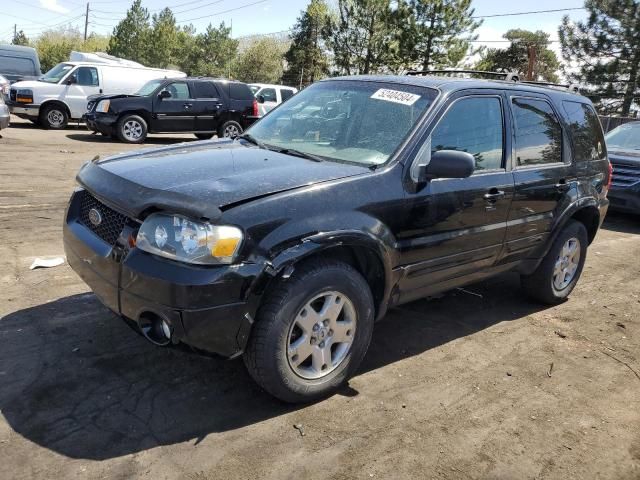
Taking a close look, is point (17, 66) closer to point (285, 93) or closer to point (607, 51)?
point (285, 93)

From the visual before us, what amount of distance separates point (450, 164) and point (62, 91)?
16134 millimetres

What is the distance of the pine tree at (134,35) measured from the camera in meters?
62.4

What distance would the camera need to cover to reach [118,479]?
2584mm

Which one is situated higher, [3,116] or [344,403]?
[3,116]

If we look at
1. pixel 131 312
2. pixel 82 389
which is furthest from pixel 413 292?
pixel 82 389

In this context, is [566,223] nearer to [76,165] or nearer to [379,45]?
[76,165]

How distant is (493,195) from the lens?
13.4 ft

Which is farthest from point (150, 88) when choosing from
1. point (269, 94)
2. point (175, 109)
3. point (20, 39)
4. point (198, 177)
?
point (20, 39)

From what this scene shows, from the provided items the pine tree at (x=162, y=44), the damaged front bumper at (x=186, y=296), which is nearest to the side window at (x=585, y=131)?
the damaged front bumper at (x=186, y=296)

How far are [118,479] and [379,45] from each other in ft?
127

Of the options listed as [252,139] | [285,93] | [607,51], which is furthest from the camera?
[607,51]

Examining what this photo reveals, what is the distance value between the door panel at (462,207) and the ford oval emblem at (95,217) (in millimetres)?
1740

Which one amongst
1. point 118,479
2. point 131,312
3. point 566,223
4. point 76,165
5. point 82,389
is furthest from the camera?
point 76,165

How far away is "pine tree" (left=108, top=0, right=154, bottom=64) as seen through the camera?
62438 millimetres
